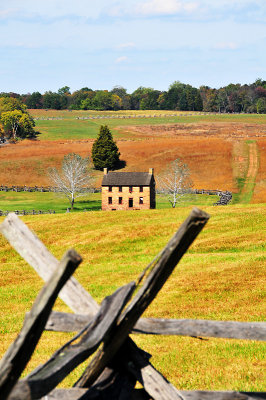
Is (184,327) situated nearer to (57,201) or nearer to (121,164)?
(57,201)

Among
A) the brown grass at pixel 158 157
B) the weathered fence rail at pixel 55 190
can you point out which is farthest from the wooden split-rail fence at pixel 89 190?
the brown grass at pixel 158 157

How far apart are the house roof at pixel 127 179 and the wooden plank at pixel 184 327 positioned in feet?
214

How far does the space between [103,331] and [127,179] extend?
68513mm

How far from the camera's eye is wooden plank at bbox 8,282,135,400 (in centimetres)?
406

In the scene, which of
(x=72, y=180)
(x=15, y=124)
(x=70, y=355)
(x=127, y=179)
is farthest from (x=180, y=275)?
(x=15, y=124)

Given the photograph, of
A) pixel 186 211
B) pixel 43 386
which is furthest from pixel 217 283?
pixel 186 211

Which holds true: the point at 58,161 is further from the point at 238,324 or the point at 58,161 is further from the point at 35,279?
the point at 238,324

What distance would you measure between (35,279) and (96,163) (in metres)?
78.8

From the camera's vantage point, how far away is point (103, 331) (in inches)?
187

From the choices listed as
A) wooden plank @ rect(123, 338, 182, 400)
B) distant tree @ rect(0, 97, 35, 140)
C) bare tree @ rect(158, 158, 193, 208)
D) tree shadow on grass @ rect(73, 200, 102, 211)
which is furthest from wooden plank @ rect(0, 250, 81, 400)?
Answer: distant tree @ rect(0, 97, 35, 140)

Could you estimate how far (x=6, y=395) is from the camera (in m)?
3.88

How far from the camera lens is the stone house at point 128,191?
7181cm

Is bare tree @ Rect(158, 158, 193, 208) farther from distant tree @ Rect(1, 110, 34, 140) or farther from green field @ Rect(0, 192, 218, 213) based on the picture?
distant tree @ Rect(1, 110, 34, 140)

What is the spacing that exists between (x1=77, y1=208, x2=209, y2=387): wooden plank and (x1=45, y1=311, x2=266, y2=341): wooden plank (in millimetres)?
516
